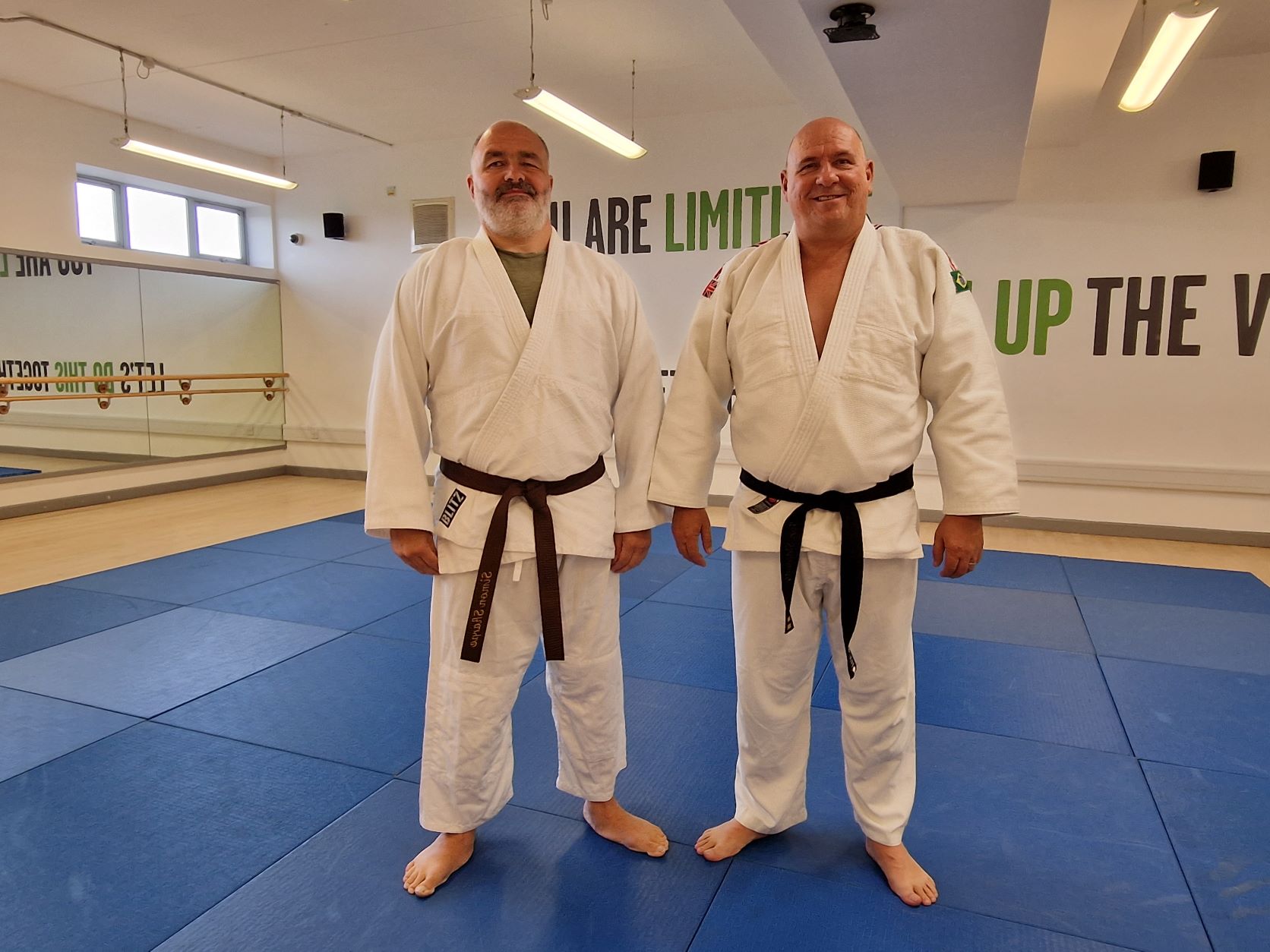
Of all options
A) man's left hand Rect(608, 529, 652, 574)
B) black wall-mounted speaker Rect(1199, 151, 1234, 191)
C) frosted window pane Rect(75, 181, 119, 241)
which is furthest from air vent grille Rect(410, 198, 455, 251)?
man's left hand Rect(608, 529, 652, 574)

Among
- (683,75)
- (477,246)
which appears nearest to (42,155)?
(683,75)

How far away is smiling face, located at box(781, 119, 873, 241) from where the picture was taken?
5.29ft

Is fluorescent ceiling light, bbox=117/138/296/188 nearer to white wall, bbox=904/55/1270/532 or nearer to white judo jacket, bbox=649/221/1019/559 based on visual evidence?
white wall, bbox=904/55/1270/532

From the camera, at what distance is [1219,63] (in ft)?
15.5

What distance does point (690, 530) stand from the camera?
1.84 m

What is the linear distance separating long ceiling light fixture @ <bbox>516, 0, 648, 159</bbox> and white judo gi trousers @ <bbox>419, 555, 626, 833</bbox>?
3100mm

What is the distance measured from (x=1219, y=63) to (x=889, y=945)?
5389 mm

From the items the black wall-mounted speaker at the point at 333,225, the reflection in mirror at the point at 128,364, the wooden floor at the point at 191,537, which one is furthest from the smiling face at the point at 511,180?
the black wall-mounted speaker at the point at 333,225

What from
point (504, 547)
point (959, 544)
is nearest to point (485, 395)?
point (504, 547)

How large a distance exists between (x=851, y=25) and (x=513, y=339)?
1.82 metres

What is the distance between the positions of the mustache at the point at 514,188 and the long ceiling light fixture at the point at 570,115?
8.62ft

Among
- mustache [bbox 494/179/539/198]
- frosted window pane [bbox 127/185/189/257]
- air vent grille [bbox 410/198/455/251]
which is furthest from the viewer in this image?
air vent grille [bbox 410/198/455/251]

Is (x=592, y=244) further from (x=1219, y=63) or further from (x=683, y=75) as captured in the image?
(x=1219, y=63)

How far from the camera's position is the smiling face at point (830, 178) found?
1612 mm
